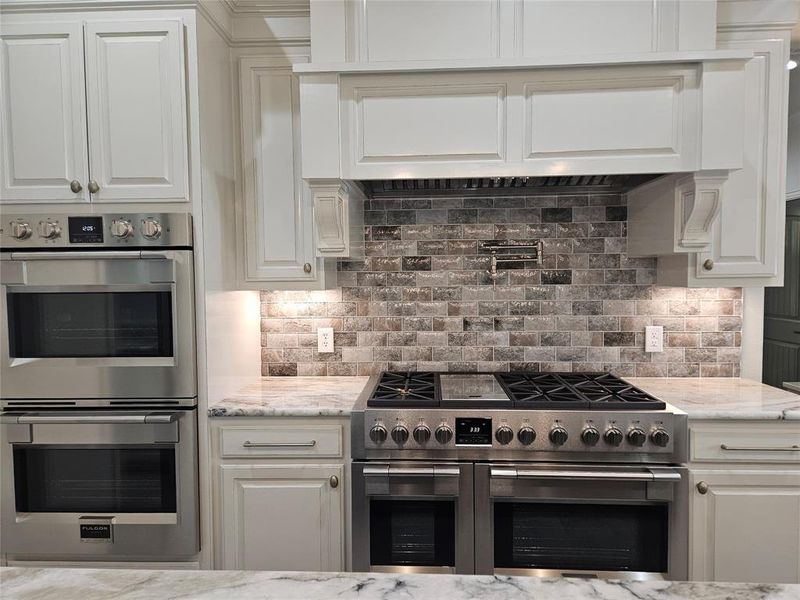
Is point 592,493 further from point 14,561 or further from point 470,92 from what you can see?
point 14,561

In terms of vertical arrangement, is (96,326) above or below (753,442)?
above

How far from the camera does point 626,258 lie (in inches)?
105

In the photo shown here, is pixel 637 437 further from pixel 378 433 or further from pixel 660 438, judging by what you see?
pixel 378 433

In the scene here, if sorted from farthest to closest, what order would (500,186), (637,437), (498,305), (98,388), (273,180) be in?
(498,305) < (500,186) < (273,180) < (98,388) < (637,437)

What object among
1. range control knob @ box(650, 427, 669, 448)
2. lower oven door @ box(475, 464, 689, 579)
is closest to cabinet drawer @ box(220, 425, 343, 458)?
lower oven door @ box(475, 464, 689, 579)

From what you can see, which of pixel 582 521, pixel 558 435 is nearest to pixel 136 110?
pixel 558 435

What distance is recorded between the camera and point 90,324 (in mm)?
2158

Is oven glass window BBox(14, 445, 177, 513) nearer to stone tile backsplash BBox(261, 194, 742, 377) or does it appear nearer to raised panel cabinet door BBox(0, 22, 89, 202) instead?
stone tile backsplash BBox(261, 194, 742, 377)

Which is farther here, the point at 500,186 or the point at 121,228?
the point at 500,186

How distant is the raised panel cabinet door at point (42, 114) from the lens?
2092 millimetres

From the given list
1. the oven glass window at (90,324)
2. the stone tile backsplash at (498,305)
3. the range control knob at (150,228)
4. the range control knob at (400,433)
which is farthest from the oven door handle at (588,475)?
the range control knob at (150,228)

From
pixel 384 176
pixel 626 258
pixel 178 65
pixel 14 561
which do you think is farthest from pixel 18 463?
pixel 626 258

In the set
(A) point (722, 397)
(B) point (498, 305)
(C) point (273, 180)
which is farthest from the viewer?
(B) point (498, 305)

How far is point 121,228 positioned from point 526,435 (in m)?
1.75
